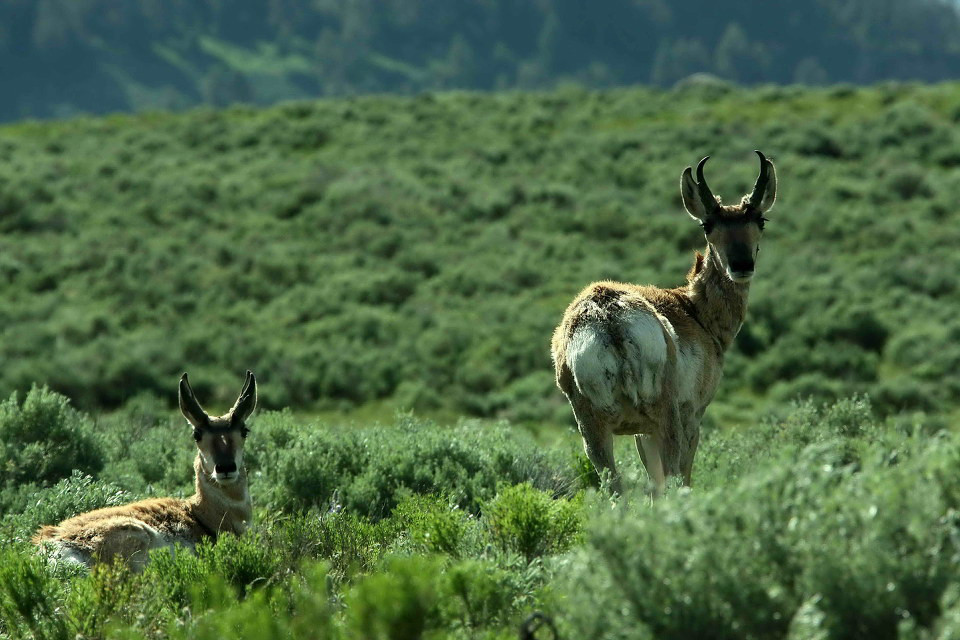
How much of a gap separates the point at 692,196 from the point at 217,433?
3781 mm

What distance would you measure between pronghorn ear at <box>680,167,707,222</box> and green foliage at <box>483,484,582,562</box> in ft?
9.37

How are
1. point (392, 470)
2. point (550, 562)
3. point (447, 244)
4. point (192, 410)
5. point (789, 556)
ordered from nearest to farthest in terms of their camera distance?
point (789, 556)
point (550, 562)
point (192, 410)
point (392, 470)
point (447, 244)

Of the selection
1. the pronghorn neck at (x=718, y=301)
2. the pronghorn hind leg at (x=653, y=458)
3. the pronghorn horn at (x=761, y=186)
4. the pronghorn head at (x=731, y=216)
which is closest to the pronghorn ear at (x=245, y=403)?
the pronghorn hind leg at (x=653, y=458)

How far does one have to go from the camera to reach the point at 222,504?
839 centimetres

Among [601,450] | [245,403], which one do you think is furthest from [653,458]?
[245,403]

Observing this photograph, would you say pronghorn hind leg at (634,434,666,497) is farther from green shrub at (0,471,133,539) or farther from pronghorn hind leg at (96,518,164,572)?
green shrub at (0,471,133,539)

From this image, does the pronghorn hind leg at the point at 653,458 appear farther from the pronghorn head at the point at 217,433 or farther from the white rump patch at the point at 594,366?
the pronghorn head at the point at 217,433

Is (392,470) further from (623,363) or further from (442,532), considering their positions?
(442,532)

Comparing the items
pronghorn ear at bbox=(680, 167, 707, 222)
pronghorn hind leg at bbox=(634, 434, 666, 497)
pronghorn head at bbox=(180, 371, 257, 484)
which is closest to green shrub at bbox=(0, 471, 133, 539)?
pronghorn head at bbox=(180, 371, 257, 484)

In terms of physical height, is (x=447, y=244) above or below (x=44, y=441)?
above

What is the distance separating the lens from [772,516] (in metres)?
4.28

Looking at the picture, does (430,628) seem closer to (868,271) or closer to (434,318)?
(434,318)

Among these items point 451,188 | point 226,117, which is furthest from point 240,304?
point 226,117

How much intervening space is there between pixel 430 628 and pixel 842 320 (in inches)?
810
